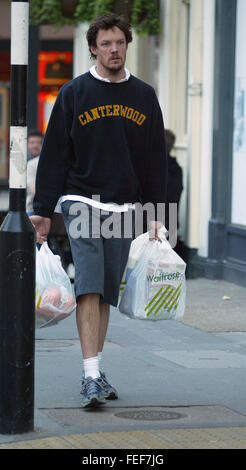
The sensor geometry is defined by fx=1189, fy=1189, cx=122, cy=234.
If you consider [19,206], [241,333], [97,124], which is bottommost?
[241,333]

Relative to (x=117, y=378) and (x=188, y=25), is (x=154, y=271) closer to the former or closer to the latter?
(x=117, y=378)

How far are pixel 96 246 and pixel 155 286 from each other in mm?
407

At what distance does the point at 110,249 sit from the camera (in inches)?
248

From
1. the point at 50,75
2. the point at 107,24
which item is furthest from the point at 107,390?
the point at 50,75

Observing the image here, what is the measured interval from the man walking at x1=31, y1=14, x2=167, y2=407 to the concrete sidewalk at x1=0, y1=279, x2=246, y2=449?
28 centimetres

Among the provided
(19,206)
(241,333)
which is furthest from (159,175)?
(241,333)

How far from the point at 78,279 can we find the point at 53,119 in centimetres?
85

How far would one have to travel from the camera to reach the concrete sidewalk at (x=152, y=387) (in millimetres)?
5492

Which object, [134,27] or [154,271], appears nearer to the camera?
[154,271]

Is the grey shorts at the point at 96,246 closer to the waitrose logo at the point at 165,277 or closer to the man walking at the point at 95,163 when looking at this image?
the man walking at the point at 95,163

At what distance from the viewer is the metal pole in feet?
18.1

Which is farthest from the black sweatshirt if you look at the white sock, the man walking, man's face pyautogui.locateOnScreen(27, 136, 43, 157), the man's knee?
man's face pyautogui.locateOnScreen(27, 136, 43, 157)

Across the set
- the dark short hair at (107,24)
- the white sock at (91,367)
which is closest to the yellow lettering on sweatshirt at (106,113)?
the dark short hair at (107,24)

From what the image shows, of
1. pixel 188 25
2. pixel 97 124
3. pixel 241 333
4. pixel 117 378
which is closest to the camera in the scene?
pixel 97 124
